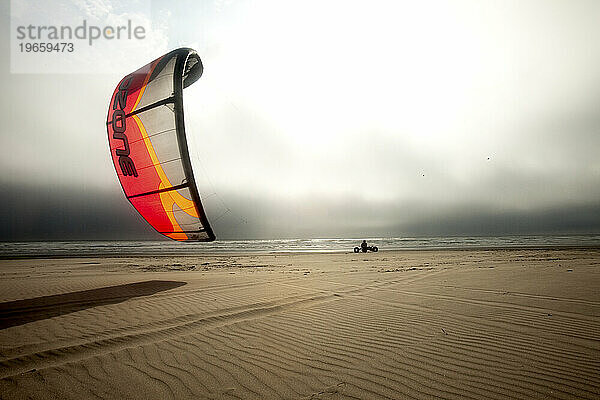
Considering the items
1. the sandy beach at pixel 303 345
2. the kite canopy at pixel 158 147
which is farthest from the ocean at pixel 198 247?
the sandy beach at pixel 303 345

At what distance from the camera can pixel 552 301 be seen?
20.9ft

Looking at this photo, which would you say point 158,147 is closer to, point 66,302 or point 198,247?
point 66,302

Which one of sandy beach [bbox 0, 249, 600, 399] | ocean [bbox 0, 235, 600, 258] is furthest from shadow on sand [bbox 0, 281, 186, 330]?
ocean [bbox 0, 235, 600, 258]

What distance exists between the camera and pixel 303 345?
161 inches

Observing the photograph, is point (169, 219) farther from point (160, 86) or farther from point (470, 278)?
point (470, 278)

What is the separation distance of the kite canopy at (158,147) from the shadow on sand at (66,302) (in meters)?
2.06

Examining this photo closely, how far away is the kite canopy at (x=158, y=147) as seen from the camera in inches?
329

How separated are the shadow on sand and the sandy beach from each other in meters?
0.04

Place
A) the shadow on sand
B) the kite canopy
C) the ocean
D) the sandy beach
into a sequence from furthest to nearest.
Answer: the ocean, the kite canopy, the shadow on sand, the sandy beach

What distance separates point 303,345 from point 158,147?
22.2ft

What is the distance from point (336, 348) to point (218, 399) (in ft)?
5.43

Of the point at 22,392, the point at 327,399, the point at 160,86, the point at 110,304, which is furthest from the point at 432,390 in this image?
the point at 160,86

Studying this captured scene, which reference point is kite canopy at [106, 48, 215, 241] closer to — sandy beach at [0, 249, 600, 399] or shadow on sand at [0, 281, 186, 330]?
shadow on sand at [0, 281, 186, 330]

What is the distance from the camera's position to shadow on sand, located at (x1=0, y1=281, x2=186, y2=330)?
5.54m
